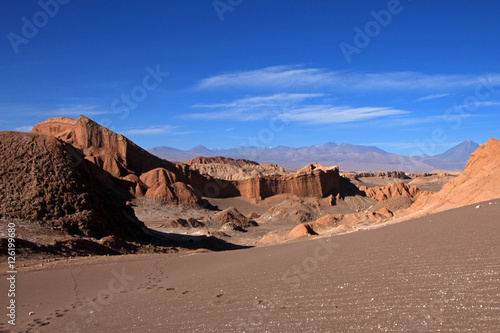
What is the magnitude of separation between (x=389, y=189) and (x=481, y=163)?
3366 cm

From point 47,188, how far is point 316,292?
13179 mm

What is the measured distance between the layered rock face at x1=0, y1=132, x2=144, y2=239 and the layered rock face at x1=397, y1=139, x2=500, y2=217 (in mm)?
14846

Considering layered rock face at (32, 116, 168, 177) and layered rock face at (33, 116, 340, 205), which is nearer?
Result: layered rock face at (33, 116, 340, 205)

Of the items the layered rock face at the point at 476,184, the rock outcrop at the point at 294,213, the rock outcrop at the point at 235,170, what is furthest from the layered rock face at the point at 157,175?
the layered rock face at the point at 476,184

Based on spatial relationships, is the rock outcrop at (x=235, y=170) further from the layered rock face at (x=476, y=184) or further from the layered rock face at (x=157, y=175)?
the layered rock face at (x=476, y=184)

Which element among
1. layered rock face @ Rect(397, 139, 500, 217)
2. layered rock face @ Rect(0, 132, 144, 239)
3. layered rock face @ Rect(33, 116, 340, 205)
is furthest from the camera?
layered rock face @ Rect(33, 116, 340, 205)

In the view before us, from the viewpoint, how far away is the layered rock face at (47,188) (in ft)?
45.6

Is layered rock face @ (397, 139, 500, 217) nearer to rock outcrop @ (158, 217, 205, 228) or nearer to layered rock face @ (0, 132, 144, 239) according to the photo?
layered rock face @ (0, 132, 144, 239)

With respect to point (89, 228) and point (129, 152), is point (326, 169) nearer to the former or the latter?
point (129, 152)

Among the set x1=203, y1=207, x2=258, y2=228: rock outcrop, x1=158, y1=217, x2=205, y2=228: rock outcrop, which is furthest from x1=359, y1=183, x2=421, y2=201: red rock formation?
x1=158, y1=217, x2=205, y2=228: rock outcrop

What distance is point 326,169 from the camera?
5322 cm

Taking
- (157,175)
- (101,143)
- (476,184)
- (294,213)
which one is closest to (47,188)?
(476,184)

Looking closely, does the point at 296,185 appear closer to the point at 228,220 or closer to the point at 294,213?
the point at 294,213

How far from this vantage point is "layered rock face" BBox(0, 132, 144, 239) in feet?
45.6
